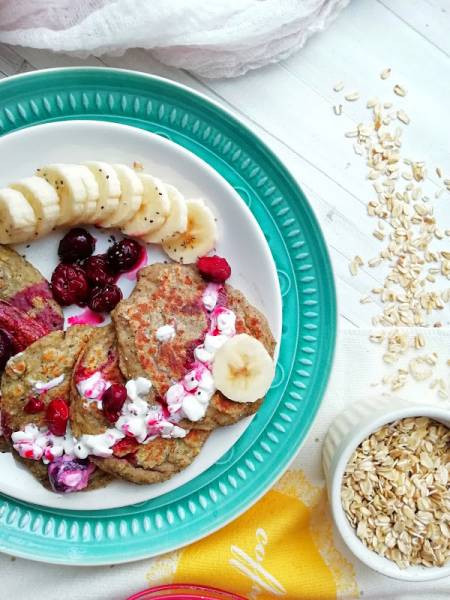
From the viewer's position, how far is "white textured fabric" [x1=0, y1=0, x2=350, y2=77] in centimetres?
243

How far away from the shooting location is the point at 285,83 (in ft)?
8.79

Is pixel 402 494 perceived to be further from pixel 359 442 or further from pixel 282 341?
pixel 282 341

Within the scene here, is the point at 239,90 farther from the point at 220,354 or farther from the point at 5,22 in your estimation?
the point at 220,354

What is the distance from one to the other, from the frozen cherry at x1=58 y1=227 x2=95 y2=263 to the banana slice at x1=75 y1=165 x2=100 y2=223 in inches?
4.2

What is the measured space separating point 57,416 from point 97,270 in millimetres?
531

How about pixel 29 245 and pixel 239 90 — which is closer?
pixel 29 245

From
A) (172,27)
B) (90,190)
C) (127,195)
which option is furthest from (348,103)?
(90,190)

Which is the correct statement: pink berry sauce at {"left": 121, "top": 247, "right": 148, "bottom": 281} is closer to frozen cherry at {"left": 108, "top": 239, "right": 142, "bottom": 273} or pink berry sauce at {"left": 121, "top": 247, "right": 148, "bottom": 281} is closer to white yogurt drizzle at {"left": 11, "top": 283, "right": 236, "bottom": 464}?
frozen cherry at {"left": 108, "top": 239, "right": 142, "bottom": 273}

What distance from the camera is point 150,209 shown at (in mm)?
2385

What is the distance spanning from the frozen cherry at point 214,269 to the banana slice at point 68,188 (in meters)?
0.45

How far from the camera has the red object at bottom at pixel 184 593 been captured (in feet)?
8.26

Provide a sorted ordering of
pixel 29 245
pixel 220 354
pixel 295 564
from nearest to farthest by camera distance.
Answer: pixel 220 354 < pixel 29 245 < pixel 295 564

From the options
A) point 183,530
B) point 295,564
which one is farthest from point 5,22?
point 295,564

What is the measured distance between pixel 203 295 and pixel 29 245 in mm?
646
